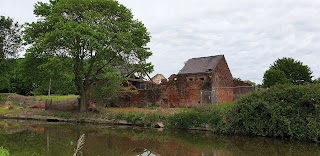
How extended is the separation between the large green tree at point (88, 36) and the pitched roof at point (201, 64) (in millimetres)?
10479

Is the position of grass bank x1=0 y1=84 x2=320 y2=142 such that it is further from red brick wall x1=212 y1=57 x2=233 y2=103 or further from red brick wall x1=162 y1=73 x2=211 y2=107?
red brick wall x1=212 y1=57 x2=233 y2=103

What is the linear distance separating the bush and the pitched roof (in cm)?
1795

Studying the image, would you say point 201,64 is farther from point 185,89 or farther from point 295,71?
point 295,71

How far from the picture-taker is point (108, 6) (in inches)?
1207

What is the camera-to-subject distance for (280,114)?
2072 cm

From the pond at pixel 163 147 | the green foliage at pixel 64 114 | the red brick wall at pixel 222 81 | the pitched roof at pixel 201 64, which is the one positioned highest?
the pitched roof at pixel 201 64

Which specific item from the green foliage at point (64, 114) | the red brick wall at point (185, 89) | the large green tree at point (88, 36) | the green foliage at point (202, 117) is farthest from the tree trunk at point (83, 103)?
the green foliage at point (202, 117)

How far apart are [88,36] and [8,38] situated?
24.4m

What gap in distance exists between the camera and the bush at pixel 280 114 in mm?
19734

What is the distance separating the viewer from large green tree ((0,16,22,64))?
45688 mm

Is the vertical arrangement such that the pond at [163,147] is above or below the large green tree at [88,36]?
below

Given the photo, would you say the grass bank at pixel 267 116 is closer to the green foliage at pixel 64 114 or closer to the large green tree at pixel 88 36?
the large green tree at pixel 88 36

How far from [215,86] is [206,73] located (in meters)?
2.23

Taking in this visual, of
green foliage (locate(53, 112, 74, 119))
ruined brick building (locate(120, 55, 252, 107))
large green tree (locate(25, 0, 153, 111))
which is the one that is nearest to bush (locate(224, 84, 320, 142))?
large green tree (locate(25, 0, 153, 111))
